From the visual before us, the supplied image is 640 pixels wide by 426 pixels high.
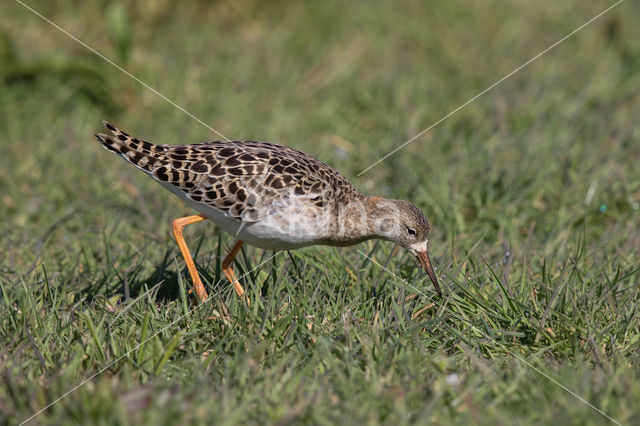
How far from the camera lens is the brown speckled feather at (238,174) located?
559 centimetres

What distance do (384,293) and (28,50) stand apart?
22.7ft

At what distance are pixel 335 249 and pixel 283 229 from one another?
1012mm

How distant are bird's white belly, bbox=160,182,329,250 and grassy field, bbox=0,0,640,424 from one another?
31 cm

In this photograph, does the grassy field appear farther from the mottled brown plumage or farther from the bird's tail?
the bird's tail

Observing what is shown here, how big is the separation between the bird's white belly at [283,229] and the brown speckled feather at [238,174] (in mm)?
62

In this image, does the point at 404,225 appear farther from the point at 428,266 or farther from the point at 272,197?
the point at 272,197

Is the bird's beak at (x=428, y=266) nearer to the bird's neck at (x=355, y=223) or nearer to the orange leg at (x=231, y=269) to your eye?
the bird's neck at (x=355, y=223)

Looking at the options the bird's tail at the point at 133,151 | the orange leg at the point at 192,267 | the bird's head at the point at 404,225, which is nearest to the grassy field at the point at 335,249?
the orange leg at the point at 192,267

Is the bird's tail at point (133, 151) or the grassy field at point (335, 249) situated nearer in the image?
the grassy field at point (335, 249)

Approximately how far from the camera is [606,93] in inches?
392

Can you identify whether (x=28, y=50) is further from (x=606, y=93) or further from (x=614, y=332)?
(x=614, y=332)

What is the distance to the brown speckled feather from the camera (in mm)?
5594

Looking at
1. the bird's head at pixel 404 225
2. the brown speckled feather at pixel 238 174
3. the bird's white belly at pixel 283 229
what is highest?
the brown speckled feather at pixel 238 174

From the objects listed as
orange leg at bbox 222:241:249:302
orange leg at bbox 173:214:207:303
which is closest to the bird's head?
orange leg at bbox 222:241:249:302
